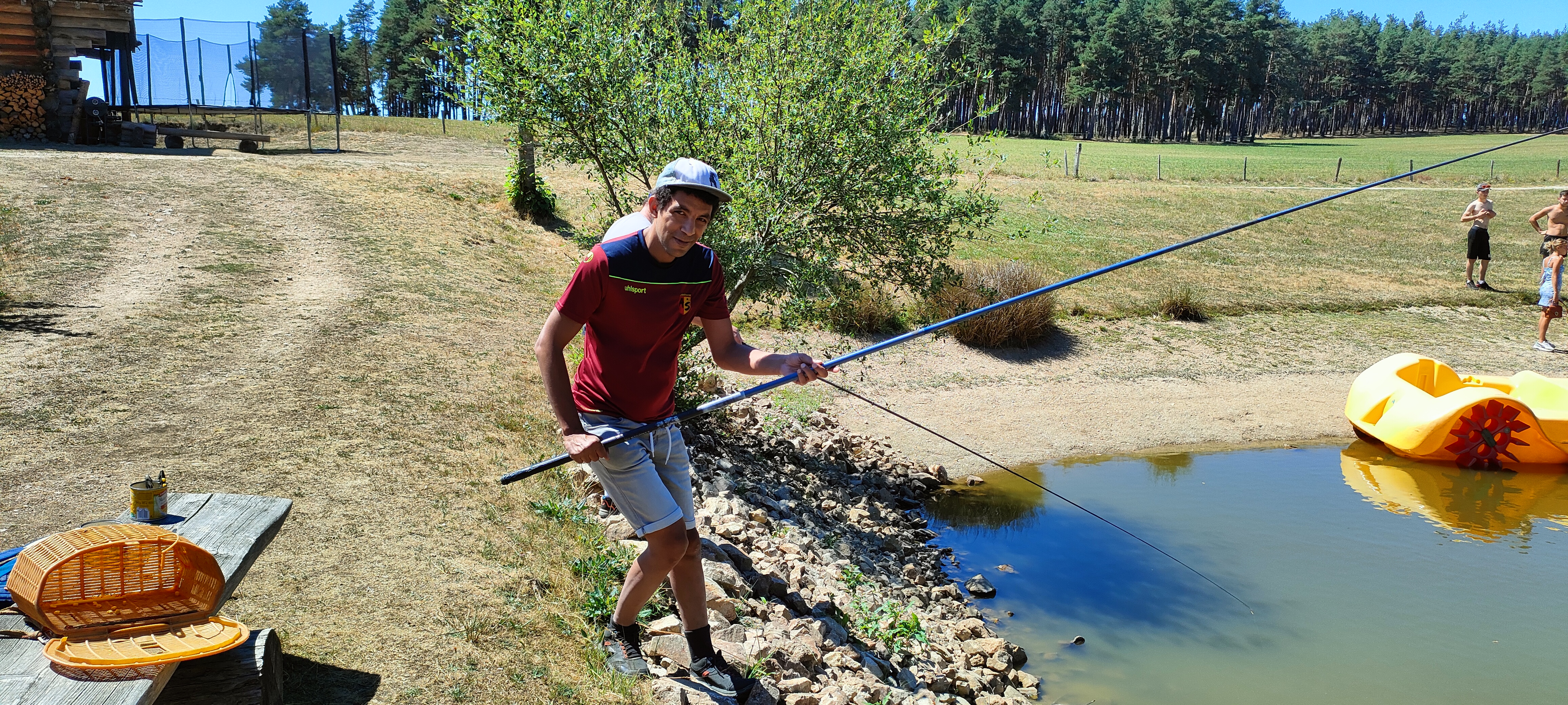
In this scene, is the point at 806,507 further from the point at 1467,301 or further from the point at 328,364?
the point at 1467,301

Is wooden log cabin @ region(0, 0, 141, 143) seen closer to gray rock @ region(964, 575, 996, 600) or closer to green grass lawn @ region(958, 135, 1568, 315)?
green grass lawn @ region(958, 135, 1568, 315)

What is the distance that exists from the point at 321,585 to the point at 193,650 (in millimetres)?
1794

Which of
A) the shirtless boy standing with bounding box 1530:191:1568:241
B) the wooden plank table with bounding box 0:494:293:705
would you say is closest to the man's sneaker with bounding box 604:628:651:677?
the wooden plank table with bounding box 0:494:293:705

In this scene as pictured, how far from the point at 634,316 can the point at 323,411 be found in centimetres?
429

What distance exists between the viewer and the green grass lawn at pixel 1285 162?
36156 millimetres

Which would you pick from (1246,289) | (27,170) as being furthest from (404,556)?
(1246,289)

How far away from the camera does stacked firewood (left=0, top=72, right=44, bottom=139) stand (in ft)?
62.8

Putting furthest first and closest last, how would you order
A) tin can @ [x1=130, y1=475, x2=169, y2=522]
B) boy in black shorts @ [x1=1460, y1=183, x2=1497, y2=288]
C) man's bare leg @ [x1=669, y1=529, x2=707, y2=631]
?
1. boy in black shorts @ [x1=1460, y1=183, x2=1497, y2=288]
2. man's bare leg @ [x1=669, y1=529, x2=707, y2=631]
3. tin can @ [x1=130, y1=475, x2=169, y2=522]

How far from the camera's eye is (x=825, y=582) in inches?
276

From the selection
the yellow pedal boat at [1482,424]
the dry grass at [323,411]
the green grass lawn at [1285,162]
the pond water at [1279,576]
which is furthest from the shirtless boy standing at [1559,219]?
the dry grass at [323,411]

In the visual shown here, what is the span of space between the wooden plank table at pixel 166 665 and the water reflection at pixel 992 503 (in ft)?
21.9

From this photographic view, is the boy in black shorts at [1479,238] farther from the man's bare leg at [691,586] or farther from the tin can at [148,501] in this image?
the tin can at [148,501]

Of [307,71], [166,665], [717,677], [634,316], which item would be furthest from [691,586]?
[307,71]

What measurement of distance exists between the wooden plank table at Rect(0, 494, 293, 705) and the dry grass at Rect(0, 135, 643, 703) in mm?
578
